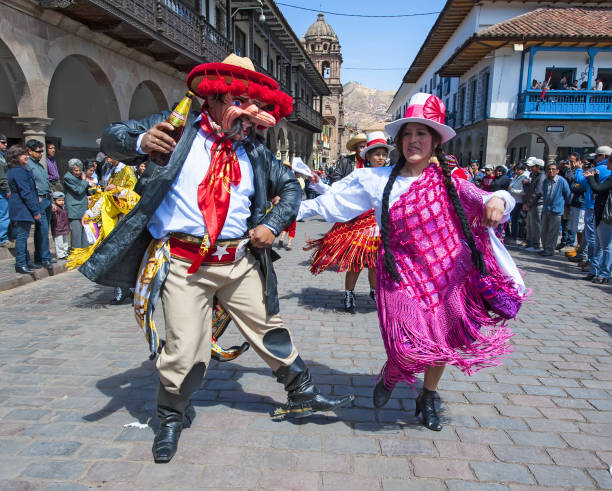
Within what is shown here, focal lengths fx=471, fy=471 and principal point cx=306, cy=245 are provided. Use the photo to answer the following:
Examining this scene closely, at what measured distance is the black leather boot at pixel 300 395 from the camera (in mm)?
2885

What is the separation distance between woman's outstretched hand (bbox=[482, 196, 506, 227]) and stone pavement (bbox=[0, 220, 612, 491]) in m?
1.30

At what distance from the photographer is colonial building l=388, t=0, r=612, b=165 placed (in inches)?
810

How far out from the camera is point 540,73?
21.7 meters

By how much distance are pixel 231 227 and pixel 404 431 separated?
1626 mm

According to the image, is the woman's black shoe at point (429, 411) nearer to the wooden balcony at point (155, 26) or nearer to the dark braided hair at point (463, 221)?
the dark braided hair at point (463, 221)

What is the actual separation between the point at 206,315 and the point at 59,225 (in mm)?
6893

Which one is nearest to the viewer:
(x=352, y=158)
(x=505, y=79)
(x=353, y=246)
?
(x=353, y=246)

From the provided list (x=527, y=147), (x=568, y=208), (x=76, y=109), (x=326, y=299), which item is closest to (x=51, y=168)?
(x=76, y=109)

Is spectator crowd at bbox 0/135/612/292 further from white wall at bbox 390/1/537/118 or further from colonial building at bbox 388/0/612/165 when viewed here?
white wall at bbox 390/1/537/118

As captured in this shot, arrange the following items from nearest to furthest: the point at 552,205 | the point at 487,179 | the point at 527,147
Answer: the point at 552,205, the point at 487,179, the point at 527,147

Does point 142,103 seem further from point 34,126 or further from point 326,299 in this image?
point 326,299

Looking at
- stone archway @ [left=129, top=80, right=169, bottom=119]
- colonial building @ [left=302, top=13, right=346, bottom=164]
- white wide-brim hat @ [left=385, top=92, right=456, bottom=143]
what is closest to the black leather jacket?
white wide-brim hat @ [left=385, top=92, right=456, bottom=143]

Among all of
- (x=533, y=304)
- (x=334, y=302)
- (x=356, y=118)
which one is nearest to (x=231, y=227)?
(x=334, y=302)

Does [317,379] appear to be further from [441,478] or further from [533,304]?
[533,304]
